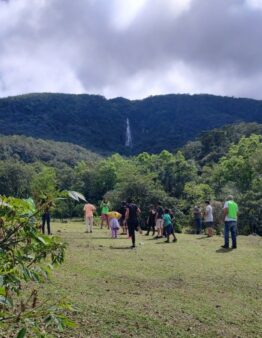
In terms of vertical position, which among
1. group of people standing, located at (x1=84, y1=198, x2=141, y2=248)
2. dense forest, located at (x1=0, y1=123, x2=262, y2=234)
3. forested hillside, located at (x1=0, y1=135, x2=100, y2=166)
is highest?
forested hillside, located at (x1=0, y1=135, x2=100, y2=166)

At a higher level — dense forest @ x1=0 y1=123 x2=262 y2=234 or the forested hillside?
the forested hillside

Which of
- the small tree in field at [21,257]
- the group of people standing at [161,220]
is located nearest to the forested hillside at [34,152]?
the group of people standing at [161,220]

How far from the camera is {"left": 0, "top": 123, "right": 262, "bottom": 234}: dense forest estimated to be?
4584 cm

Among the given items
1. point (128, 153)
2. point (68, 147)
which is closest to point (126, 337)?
point (68, 147)

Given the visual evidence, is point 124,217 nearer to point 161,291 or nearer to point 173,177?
point 161,291

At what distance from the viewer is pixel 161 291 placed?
1131 centimetres

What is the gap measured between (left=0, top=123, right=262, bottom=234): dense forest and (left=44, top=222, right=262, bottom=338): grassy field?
2694 millimetres

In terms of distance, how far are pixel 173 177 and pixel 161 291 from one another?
60.7 meters

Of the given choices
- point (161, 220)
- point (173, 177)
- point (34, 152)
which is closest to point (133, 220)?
point (161, 220)

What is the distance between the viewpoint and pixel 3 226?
2.90 meters

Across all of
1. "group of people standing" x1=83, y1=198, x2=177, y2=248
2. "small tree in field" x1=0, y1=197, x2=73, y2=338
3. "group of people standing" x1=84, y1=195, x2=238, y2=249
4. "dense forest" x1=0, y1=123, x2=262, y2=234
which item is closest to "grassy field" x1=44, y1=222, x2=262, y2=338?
"group of people standing" x1=84, y1=195, x2=238, y2=249

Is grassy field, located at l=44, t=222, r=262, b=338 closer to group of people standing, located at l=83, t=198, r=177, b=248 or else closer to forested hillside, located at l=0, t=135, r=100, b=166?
group of people standing, located at l=83, t=198, r=177, b=248

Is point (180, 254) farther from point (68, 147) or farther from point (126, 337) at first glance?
point (68, 147)

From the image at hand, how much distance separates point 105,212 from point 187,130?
17289 centimetres
